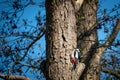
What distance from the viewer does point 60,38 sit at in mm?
3023

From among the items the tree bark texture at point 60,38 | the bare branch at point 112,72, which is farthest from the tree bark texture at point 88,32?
the tree bark texture at point 60,38

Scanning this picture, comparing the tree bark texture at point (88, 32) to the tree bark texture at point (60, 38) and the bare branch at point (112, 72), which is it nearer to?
the bare branch at point (112, 72)

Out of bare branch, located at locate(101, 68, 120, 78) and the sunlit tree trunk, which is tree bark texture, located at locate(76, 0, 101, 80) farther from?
the sunlit tree trunk

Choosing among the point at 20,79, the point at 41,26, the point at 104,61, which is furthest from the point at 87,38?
the point at 41,26

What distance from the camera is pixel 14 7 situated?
521cm

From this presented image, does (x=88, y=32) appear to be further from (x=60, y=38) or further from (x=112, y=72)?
(x=60, y=38)

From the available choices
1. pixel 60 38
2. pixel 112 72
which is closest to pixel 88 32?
pixel 112 72

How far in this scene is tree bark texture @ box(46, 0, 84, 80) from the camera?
299cm

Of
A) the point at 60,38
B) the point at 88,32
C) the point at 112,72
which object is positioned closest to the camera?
the point at 60,38

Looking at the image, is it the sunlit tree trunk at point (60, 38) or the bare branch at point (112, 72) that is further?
the bare branch at point (112, 72)

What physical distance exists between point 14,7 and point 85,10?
1707mm

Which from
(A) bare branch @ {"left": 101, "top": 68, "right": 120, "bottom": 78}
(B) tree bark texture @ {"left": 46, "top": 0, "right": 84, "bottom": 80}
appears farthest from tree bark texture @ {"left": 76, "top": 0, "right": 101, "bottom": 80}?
(B) tree bark texture @ {"left": 46, "top": 0, "right": 84, "bottom": 80}

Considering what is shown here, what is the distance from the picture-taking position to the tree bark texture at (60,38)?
118 inches

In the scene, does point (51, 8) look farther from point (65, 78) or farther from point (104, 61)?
point (104, 61)
